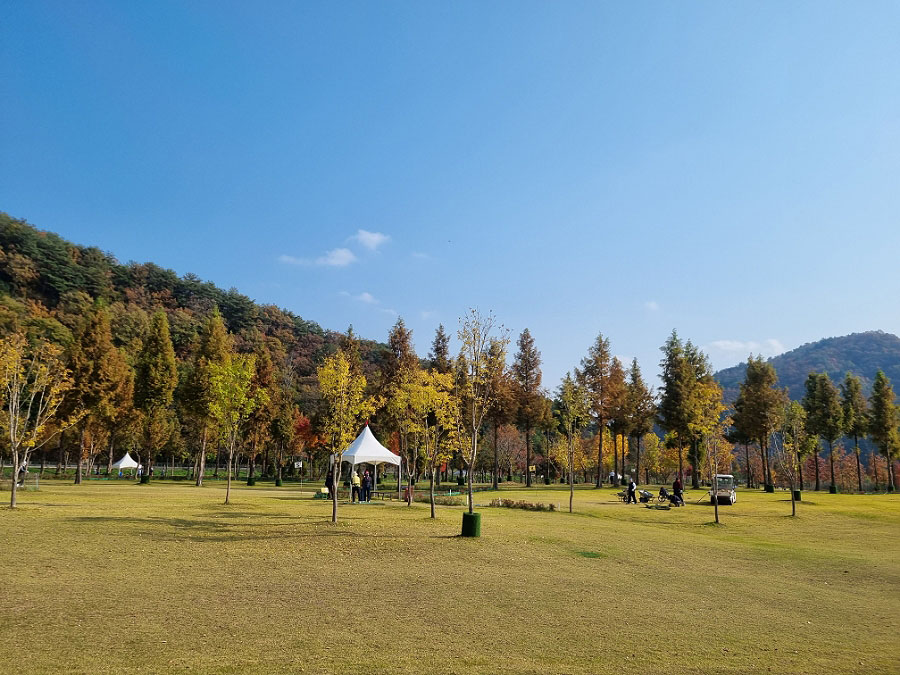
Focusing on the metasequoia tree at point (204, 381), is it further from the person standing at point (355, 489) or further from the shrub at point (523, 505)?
the shrub at point (523, 505)

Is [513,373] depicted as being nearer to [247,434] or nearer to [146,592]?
[247,434]

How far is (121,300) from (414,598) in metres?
92.7

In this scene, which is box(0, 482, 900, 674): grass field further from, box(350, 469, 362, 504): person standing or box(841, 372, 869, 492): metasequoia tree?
box(841, 372, 869, 492): metasequoia tree

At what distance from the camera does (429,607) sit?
951 centimetres

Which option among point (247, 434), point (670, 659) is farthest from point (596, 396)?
point (670, 659)

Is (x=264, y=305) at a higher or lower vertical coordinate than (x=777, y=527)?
higher

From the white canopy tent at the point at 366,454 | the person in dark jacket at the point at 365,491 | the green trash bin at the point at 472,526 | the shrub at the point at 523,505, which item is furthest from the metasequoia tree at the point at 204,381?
the green trash bin at the point at 472,526

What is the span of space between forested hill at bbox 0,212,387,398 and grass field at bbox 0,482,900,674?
54.8 m

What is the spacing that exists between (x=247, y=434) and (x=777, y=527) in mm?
43591

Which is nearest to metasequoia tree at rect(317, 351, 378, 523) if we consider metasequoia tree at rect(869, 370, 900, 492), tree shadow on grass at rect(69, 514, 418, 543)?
tree shadow on grass at rect(69, 514, 418, 543)

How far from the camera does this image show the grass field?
7.00 m

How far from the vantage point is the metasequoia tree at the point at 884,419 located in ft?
178

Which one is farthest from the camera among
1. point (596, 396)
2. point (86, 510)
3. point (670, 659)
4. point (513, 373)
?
point (513, 373)

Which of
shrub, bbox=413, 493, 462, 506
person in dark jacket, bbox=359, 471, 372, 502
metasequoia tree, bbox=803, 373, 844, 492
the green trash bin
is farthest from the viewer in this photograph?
metasequoia tree, bbox=803, 373, 844, 492
